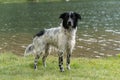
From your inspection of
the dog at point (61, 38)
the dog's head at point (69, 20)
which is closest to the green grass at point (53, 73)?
the dog at point (61, 38)

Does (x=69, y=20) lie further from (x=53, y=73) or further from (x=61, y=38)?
(x=53, y=73)

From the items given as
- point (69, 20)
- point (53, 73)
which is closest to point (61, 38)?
point (69, 20)

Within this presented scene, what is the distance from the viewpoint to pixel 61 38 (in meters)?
16.2

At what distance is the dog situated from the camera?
1588 centimetres

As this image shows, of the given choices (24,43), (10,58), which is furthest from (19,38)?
(10,58)

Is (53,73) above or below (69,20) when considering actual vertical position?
below

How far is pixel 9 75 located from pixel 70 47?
334 cm

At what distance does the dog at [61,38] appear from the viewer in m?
15.9

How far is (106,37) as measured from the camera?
3900cm

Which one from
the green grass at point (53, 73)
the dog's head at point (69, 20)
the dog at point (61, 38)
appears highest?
the dog's head at point (69, 20)

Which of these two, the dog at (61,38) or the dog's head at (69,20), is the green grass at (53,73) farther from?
the dog's head at (69,20)

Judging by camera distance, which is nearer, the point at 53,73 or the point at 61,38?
the point at 53,73

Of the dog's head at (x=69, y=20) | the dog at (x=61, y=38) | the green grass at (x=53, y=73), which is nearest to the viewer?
the green grass at (x=53, y=73)

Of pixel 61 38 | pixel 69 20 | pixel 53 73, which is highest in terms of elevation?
pixel 69 20
